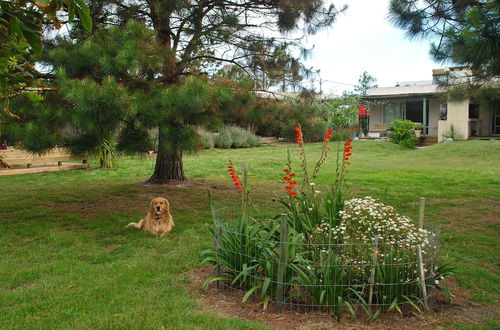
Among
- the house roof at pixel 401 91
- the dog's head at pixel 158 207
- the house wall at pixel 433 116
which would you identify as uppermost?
the house roof at pixel 401 91

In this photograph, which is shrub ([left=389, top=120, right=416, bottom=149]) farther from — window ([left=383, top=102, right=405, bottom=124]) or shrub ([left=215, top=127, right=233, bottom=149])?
shrub ([left=215, top=127, right=233, bottom=149])

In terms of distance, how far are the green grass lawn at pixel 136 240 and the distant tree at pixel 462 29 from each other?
7.72 ft

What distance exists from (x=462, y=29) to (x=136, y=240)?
520 centimetres

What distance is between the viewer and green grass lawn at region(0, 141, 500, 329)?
3740 mm

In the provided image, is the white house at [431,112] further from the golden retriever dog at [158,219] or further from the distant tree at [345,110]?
the golden retriever dog at [158,219]

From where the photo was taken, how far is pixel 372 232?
4.32 metres

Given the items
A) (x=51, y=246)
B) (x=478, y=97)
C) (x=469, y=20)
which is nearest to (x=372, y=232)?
(x=469, y=20)

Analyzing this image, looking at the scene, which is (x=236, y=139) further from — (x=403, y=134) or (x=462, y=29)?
(x=462, y=29)

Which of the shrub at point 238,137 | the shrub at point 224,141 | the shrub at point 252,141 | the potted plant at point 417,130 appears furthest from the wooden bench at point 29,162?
the potted plant at point 417,130

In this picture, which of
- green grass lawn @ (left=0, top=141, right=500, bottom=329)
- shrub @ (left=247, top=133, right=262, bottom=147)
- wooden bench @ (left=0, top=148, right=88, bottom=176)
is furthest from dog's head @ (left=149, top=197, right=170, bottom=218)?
shrub @ (left=247, top=133, right=262, bottom=147)

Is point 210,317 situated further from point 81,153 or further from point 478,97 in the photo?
point 478,97

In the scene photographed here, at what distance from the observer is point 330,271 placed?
380cm

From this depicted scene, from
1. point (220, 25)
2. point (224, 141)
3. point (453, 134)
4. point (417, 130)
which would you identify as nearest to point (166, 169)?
point (220, 25)

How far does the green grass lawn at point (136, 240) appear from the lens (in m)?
3.74
